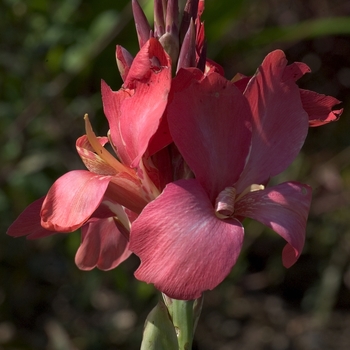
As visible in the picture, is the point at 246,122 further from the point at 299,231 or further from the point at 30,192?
the point at 30,192

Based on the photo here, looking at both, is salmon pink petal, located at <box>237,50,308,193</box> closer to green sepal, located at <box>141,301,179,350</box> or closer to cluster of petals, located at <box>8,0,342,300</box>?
cluster of petals, located at <box>8,0,342,300</box>

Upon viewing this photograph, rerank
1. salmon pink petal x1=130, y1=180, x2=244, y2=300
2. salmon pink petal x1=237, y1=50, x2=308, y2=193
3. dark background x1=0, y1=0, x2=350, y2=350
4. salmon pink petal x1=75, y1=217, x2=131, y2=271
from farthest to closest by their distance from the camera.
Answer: dark background x1=0, y1=0, x2=350, y2=350 < salmon pink petal x1=75, y1=217, x2=131, y2=271 < salmon pink petal x1=237, y1=50, x2=308, y2=193 < salmon pink petal x1=130, y1=180, x2=244, y2=300

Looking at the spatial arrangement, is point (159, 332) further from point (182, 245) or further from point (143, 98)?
point (143, 98)

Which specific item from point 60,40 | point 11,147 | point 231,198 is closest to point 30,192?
point 11,147

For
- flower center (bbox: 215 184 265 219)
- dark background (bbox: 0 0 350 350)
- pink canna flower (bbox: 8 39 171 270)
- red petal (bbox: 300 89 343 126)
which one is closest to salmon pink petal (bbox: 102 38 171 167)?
pink canna flower (bbox: 8 39 171 270)

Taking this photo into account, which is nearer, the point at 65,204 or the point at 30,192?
the point at 65,204

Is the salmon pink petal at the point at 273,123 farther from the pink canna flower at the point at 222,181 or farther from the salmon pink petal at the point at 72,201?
the salmon pink petal at the point at 72,201

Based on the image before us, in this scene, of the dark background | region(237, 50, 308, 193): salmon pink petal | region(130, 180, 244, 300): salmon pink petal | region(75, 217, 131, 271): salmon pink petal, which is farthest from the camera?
the dark background
